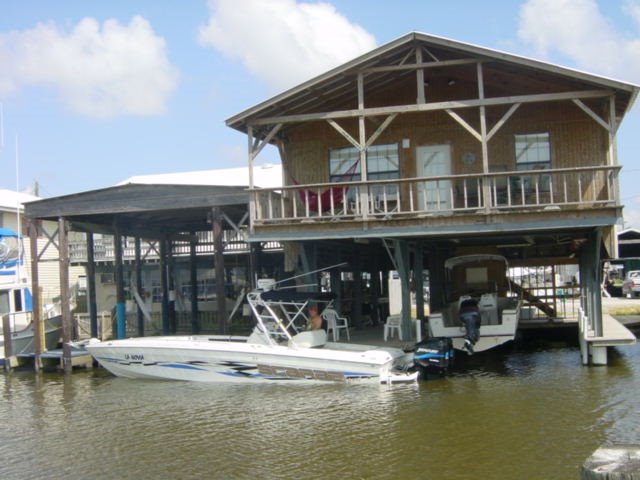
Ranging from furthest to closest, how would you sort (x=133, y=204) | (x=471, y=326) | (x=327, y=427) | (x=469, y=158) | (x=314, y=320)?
(x=133, y=204) → (x=469, y=158) → (x=314, y=320) → (x=471, y=326) → (x=327, y=427)

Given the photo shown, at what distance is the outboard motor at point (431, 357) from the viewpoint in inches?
599

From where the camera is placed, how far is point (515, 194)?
17359mm

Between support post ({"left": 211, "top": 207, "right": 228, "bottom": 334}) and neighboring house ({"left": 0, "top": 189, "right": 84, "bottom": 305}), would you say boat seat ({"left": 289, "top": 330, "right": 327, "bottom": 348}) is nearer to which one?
support post ({"left": 211, "top": 207, "right": 228, "bottom": 334})

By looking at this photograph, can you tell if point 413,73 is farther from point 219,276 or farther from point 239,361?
point 239,361

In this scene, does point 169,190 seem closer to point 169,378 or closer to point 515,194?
point 169,378

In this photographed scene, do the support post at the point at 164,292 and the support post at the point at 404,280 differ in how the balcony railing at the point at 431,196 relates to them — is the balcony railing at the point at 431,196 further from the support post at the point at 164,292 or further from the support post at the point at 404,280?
the support post at the point at 164,292

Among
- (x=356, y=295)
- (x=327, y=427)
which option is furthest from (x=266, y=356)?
(x=356, y=295)

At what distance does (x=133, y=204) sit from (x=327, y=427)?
9.97 metres

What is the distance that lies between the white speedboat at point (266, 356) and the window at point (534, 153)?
5.39 metres

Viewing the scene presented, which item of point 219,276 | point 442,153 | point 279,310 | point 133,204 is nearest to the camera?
point 279,310

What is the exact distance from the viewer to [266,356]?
15469 mm

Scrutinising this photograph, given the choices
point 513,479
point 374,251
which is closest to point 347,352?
point 513,479

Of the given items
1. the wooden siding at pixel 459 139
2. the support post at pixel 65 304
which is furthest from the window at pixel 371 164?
the support post at pixel 65 304

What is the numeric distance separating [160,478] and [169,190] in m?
10.7
